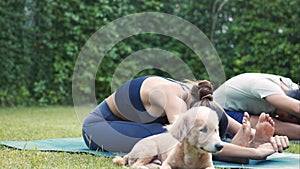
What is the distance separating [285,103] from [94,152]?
1.58 m

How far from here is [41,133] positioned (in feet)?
17.8

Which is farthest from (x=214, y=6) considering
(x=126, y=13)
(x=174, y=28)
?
(x=126, y=13)

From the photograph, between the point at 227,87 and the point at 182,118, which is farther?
the point at 227,87

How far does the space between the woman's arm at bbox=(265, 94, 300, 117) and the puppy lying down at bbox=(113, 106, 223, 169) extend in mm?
1344

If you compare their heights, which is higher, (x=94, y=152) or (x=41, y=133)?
(x=94, y=152)

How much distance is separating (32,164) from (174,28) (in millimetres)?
5861

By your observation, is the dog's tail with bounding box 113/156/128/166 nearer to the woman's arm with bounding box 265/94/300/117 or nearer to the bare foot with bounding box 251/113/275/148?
the bare foot with bounding box 251/113/275/148

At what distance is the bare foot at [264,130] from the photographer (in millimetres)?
3854

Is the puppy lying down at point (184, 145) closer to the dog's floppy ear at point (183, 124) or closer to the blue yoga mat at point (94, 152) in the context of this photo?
the dog's floppy ear at point (183, 124)

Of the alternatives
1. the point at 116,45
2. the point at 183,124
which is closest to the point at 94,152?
the point at 183,124

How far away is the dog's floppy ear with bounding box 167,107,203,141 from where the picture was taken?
122 inches

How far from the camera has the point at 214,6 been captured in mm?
9250

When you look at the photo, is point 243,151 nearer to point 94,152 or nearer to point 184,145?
point 184,145

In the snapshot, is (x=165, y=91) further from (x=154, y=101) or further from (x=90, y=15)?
(x=90, y=15)
